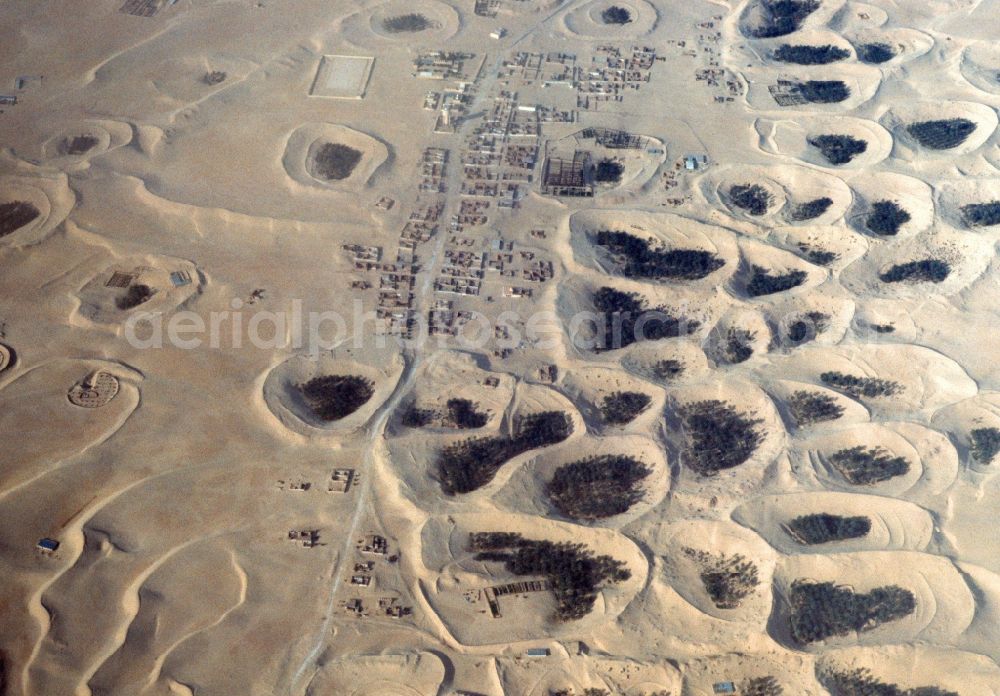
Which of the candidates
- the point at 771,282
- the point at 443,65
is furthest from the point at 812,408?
the point at 443,65

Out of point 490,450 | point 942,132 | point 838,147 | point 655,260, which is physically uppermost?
point 942,132

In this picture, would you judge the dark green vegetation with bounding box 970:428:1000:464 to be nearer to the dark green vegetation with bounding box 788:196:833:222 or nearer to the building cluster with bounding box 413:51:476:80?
the dark green vegetation with bounding box 788:196:833:222

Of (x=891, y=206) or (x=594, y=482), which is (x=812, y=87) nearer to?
(x=891, y=206)

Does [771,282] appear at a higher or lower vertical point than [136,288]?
higher

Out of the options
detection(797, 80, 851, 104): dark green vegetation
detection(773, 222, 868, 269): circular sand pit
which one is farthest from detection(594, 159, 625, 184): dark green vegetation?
detection(797, 80, 851, 104): dark green vegetation

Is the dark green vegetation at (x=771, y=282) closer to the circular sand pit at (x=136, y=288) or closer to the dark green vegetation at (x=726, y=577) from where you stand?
the dark green vegetation at (x=726, y=577)

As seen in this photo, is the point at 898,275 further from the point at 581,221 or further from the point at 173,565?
the point at 173,565

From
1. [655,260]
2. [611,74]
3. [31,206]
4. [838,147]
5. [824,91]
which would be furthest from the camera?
[611,74]

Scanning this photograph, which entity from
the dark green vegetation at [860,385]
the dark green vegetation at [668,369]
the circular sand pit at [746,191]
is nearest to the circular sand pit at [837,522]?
the dark green vegetation at [860,385]
